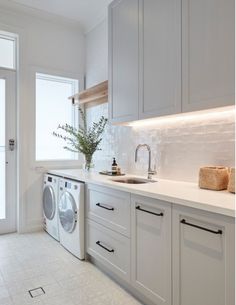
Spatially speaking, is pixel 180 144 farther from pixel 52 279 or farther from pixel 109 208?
pixel 52 279

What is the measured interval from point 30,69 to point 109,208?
2.40 m

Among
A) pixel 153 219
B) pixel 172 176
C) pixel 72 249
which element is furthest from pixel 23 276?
pixel 172 176

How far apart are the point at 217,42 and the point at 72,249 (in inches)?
93.4

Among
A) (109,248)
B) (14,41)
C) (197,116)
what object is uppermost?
(14,41)

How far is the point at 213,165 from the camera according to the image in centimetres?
196

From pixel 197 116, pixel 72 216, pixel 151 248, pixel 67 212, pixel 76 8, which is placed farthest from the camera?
pixel 76 8

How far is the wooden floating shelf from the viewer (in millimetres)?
3139

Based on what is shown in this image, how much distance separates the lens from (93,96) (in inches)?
135

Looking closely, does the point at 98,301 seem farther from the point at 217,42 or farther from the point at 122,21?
the point at 122,21

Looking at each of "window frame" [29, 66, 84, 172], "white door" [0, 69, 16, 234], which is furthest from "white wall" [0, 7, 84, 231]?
"white door" [0, 69, 16, 234]

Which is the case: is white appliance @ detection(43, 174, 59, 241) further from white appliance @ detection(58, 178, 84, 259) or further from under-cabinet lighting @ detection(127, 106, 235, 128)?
under-cabinet lighting @ detection(127, 106, 235, 128)

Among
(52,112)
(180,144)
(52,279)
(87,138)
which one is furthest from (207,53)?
(52,112)

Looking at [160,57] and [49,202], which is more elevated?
[160,57]

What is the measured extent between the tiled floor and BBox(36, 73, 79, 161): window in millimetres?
1373
